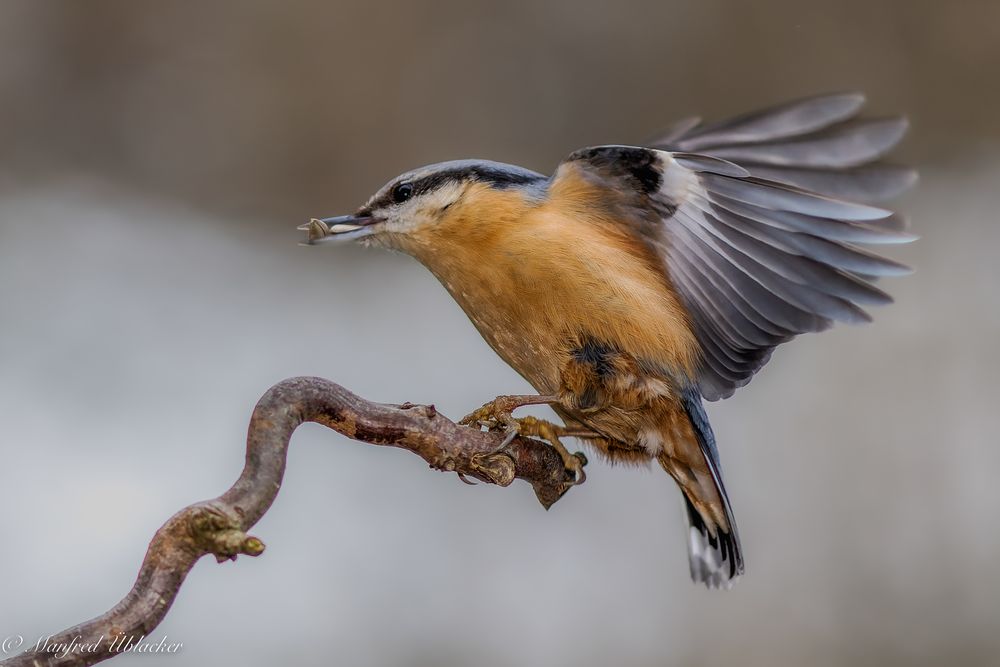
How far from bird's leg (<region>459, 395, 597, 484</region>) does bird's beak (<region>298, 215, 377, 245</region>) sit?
43cm

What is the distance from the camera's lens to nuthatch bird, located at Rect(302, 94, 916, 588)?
2.04 m

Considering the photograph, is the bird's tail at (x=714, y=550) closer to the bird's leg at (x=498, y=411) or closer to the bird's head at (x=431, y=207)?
the bird's leg at (x=498, y=411)

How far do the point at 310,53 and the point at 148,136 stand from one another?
80 centimetres

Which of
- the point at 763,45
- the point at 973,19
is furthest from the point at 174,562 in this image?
the point at 973,19

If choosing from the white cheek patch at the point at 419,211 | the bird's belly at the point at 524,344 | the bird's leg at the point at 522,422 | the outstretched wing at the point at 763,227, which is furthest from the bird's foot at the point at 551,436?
the white cheek patch at the point at 419,211

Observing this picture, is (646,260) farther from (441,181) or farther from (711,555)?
(711,555)

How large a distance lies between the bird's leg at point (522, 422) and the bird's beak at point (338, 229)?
43 cm

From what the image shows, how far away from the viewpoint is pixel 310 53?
14.2ft

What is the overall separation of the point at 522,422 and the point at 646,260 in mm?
462

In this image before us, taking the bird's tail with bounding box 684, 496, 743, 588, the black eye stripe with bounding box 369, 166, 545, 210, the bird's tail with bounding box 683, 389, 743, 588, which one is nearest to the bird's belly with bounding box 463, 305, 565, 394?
the black eye stripe with bounding box 369, 166, 545, 210

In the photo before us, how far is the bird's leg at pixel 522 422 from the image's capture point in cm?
196

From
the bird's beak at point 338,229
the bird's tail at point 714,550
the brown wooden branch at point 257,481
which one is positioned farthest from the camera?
the bird's tail at point 714,550

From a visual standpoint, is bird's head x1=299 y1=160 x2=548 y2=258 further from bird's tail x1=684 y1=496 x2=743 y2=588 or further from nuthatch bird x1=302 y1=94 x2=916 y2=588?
bird's tail x1=684 y1=496 x2=743 y2=588

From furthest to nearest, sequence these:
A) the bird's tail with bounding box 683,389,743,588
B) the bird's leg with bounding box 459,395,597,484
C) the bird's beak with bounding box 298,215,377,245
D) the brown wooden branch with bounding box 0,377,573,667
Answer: the bird's tail with bounding box 683,389,743,588, the bird's beak with bounding box 298,215,377,245, the bird's leg with bounding box 459,395,597,484, the brown wooden branch with bounding box 0,377,573,667
